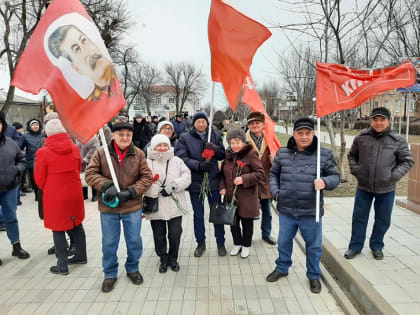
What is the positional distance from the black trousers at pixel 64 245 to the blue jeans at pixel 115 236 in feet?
2.27

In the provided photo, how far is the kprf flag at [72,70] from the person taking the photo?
255cm

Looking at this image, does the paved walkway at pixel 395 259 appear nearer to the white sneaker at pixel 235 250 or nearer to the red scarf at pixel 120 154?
the white sneaker at pixel 235 250

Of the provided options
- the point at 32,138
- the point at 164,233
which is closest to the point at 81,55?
the point at 164,233

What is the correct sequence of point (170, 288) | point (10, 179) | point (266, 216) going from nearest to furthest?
point (170, 288) → point (10, 179) → point (266, 216)

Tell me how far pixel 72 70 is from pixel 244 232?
2.96 metres

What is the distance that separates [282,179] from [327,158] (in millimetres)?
546

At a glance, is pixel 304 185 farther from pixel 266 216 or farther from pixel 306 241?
pixel 266 216

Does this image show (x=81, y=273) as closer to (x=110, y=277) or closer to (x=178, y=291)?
(x=110, y=277)

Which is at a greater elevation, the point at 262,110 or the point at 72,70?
the point at 72,70

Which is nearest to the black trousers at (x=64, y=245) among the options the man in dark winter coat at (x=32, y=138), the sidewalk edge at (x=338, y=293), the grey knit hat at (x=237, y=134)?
the grey knit hat at (x=237, y=134)

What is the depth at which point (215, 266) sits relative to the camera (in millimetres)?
4016

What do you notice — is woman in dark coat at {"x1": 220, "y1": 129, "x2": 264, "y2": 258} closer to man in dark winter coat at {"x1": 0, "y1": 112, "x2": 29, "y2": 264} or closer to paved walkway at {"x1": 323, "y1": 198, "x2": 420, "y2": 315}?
paved walkway at {"x1": 323, "y1": 198, "x2": 420, "y2": 315}

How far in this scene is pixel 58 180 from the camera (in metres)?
3.60

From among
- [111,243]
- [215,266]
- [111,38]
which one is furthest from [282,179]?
[111,38]
